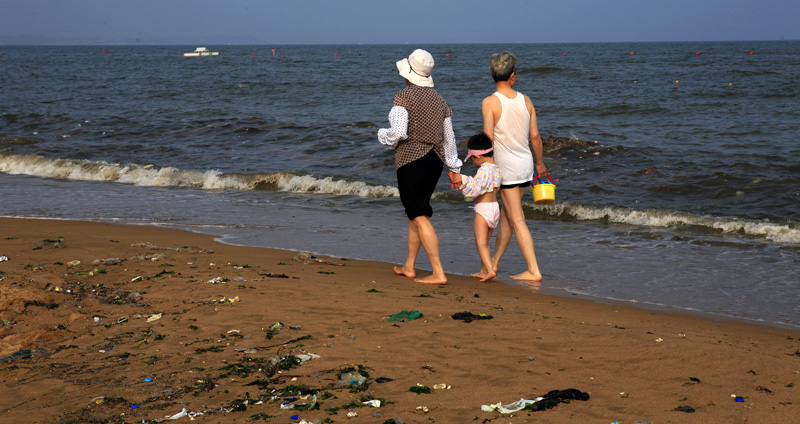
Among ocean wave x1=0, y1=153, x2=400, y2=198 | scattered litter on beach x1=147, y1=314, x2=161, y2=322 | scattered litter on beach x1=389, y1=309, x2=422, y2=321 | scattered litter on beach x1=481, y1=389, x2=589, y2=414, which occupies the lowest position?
ocean wave x1=0, y1=153, x2=400, y2=198

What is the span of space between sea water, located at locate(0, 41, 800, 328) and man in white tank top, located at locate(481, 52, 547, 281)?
3.08 feet

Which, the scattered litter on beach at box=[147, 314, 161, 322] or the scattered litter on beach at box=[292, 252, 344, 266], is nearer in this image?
the scattered litter on beach at box=[147, 314, 161, 322]

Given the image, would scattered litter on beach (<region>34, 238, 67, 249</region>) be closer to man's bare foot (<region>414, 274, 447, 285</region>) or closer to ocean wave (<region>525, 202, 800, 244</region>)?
man's bare foot (<region>414, 274, 447, 285</region>)

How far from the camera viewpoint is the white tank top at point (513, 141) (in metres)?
5.24

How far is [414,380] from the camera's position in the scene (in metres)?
3.19

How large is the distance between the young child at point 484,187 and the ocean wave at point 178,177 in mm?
5109

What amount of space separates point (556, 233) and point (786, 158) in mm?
5918

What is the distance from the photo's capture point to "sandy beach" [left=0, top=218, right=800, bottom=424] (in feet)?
9.49

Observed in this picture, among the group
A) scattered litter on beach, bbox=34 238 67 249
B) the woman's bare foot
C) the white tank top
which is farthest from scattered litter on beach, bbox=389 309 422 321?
scattered litter on beach, bbox=34 238 67 249

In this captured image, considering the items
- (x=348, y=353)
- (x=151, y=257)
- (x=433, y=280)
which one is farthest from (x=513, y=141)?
(x=151, y=257)

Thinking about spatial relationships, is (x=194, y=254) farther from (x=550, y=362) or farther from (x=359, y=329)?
(x=550, y=362)

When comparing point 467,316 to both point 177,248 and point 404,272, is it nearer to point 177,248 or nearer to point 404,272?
point 404,272

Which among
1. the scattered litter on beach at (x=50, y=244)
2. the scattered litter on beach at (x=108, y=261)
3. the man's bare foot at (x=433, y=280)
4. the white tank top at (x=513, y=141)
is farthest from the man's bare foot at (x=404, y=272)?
the scattered litter on beach at (x=50, y=244)

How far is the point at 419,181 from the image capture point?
521 cm
